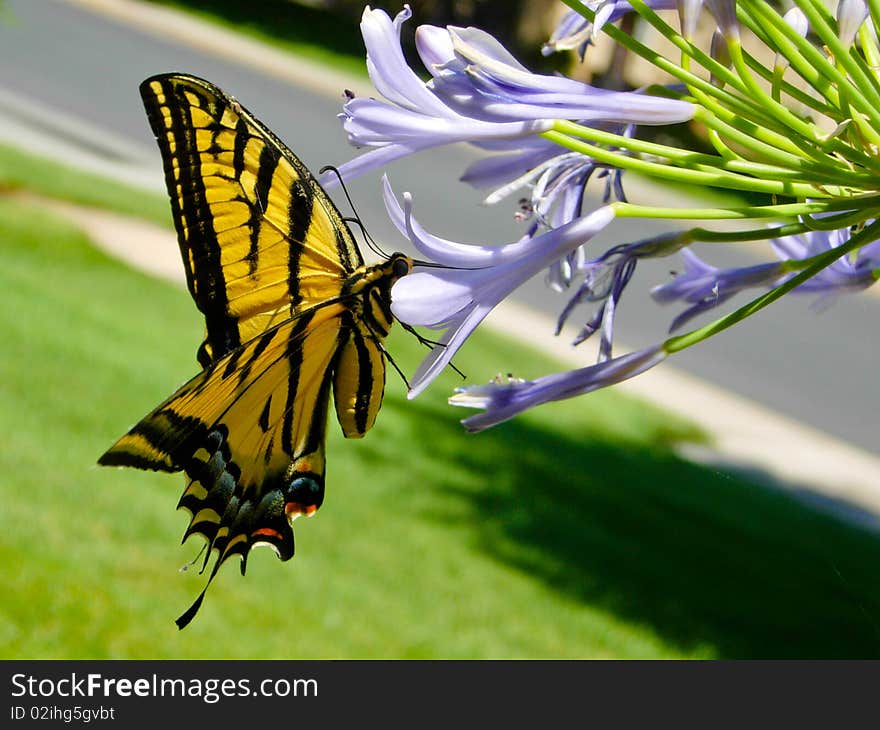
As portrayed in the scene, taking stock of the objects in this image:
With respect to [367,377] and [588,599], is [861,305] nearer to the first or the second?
[588,599]

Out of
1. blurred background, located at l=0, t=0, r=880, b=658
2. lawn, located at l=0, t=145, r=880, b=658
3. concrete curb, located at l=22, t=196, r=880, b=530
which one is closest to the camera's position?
lawn, located at l=0, t=145, r=880, b=658

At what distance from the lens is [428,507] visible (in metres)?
8.09

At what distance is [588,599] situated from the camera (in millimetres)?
7371

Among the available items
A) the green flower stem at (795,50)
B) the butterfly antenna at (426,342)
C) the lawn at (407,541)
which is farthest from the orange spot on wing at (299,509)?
the lawn at (407,541)

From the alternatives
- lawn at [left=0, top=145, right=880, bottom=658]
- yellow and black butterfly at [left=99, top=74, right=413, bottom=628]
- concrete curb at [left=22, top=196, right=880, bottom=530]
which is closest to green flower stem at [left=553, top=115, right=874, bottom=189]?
yellow and black butterfly at [left=99, top=74, right=413, bottom=628]

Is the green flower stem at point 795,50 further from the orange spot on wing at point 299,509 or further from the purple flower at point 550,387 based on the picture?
the orange spot on wing at point 299,509

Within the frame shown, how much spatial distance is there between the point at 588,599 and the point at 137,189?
32.4 feet

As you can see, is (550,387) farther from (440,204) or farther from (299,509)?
(440,204)

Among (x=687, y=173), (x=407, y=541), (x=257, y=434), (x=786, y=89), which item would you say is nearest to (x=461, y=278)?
(x=687, y=173)

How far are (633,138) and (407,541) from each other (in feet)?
20.9

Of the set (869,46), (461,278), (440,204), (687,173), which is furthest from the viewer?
(440,204)

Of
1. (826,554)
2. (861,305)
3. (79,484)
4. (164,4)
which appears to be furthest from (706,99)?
(164,4)

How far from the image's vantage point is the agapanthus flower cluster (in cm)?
121

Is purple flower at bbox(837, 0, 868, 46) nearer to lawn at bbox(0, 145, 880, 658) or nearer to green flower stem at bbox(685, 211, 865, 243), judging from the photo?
green flower stem at bbox(685, 211, 865, 243)
